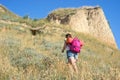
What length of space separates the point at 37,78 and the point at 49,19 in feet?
143

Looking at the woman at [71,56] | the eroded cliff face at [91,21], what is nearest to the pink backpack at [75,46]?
the woman at [71,56]

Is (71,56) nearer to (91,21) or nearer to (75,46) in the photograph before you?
(75,46)

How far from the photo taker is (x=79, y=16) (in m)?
53.3

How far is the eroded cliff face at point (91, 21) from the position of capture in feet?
170

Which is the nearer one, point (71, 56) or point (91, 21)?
point (71, 56)

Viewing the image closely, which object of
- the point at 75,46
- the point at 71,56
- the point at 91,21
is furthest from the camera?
the point at 91,21

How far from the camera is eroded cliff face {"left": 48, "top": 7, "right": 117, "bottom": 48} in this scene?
51875mm

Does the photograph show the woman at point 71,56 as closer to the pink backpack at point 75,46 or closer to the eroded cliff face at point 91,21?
the pink backpack at point 75,46

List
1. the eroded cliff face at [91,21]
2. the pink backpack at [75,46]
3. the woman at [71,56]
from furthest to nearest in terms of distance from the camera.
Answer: the eroded cliff face at [91,21] → the pink backpack at [75,46] → the woman at [71,56]

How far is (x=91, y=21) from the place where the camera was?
55531 millimetres

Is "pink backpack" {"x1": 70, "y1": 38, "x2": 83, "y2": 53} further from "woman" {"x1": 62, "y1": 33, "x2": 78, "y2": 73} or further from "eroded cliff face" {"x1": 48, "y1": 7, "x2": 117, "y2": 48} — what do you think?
"eroded cliff face" {"x1": 48, "y1": 7, "x2": 117, "y2": 48}

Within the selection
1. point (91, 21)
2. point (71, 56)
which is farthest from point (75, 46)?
point (91, 21)

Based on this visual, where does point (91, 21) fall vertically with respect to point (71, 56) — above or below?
above

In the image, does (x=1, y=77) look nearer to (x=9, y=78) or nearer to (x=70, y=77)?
(x=9, y=78)
